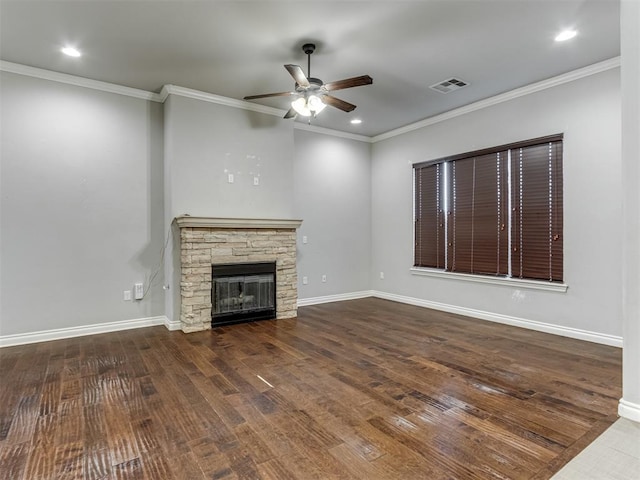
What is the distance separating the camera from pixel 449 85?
169 inches

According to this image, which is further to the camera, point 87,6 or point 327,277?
point 327,277

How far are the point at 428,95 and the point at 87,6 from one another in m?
3.71

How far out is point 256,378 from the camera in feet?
9.40

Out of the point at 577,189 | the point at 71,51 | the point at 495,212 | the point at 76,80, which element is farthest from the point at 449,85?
the point at 76,80

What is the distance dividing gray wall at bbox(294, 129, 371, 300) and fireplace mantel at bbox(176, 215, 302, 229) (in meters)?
0.72

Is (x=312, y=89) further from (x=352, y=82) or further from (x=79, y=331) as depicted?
(x=79, y=331)

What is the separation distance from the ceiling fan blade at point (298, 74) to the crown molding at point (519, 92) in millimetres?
2790

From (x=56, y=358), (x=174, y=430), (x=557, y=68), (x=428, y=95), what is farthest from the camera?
(x=428, y=95)

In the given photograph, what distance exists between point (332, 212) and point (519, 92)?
3143 millimetres

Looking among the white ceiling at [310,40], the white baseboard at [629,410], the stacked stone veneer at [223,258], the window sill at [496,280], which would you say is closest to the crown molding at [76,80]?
the white ceiling at [310,40]

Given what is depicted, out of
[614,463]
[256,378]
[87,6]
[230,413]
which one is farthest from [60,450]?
[87,6]

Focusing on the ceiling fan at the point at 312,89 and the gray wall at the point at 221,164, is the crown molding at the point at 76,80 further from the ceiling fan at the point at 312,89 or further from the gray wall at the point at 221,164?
the ceiling fan at the point at 312,89

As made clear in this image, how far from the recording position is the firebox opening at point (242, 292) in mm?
4504

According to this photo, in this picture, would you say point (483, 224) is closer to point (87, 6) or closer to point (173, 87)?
point (173, 87)
